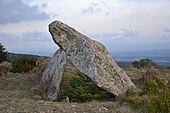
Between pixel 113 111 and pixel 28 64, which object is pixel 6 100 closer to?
pixel 113 111

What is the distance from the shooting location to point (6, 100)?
34.4 ft

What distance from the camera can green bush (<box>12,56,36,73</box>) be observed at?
1894 cm

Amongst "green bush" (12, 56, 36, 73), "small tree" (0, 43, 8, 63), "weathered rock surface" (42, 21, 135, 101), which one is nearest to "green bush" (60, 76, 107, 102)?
"weathered rock surface" (42, 21, 135, 101)

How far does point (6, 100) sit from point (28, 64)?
355 inches

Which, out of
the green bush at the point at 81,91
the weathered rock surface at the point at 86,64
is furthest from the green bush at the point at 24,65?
the green bush at the point at 81,91

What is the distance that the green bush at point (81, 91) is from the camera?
11.7 metres

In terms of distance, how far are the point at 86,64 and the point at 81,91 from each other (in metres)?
0.84

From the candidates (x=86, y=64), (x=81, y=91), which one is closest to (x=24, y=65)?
(x=86, y=64)

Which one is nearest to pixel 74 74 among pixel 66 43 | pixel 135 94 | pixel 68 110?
pixel 66 43

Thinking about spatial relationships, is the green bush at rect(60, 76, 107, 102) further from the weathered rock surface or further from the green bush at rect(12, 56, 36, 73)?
the green bush at rect(12, 56, 36, 73)

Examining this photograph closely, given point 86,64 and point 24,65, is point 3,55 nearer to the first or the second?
point 24,65

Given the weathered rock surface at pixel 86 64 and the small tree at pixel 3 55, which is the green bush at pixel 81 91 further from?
the small tree at pixel 3 55

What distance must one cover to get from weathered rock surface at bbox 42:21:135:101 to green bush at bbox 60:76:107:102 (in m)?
0.24

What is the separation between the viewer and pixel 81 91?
11930 millimetres
